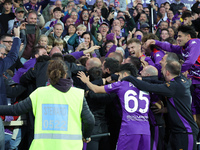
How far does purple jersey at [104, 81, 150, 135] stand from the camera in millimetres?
5805

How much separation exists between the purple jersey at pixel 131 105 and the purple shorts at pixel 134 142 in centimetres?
8

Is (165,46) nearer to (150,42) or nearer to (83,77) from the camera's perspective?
(150,42)

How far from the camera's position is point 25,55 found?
938 centimetres

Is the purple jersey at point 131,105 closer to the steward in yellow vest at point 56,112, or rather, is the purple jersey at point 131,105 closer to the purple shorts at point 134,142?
the purple shorts at point 134,142

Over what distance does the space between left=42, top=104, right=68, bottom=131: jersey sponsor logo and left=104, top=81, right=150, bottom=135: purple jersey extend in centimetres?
160

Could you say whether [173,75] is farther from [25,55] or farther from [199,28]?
[199,28]

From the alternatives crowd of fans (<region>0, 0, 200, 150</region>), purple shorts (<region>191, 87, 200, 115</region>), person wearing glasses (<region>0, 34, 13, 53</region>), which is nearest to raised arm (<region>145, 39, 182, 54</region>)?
crowd of fans (<region>0, 0, 200, 150</region>)

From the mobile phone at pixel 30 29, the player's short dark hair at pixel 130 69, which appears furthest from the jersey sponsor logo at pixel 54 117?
the mobile phone at pixel 30 29

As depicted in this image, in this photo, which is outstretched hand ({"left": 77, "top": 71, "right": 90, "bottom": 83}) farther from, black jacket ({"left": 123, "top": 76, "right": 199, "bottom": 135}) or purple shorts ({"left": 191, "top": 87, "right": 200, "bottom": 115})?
purple shorts ({"left": 191, "top": 87, "right": 200, "bottom": 115})

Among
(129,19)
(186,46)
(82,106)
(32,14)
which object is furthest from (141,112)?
(129,19)

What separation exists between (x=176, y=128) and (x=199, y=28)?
6849 mm

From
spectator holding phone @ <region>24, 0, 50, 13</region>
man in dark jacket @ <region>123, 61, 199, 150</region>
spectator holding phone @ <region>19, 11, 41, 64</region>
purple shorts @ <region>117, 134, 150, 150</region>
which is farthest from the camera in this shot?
spectator holding phone @ <region>24, 0, 50, 13</region>

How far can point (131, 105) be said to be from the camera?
5816mm

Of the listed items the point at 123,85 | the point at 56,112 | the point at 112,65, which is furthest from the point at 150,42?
the point at 56,112
